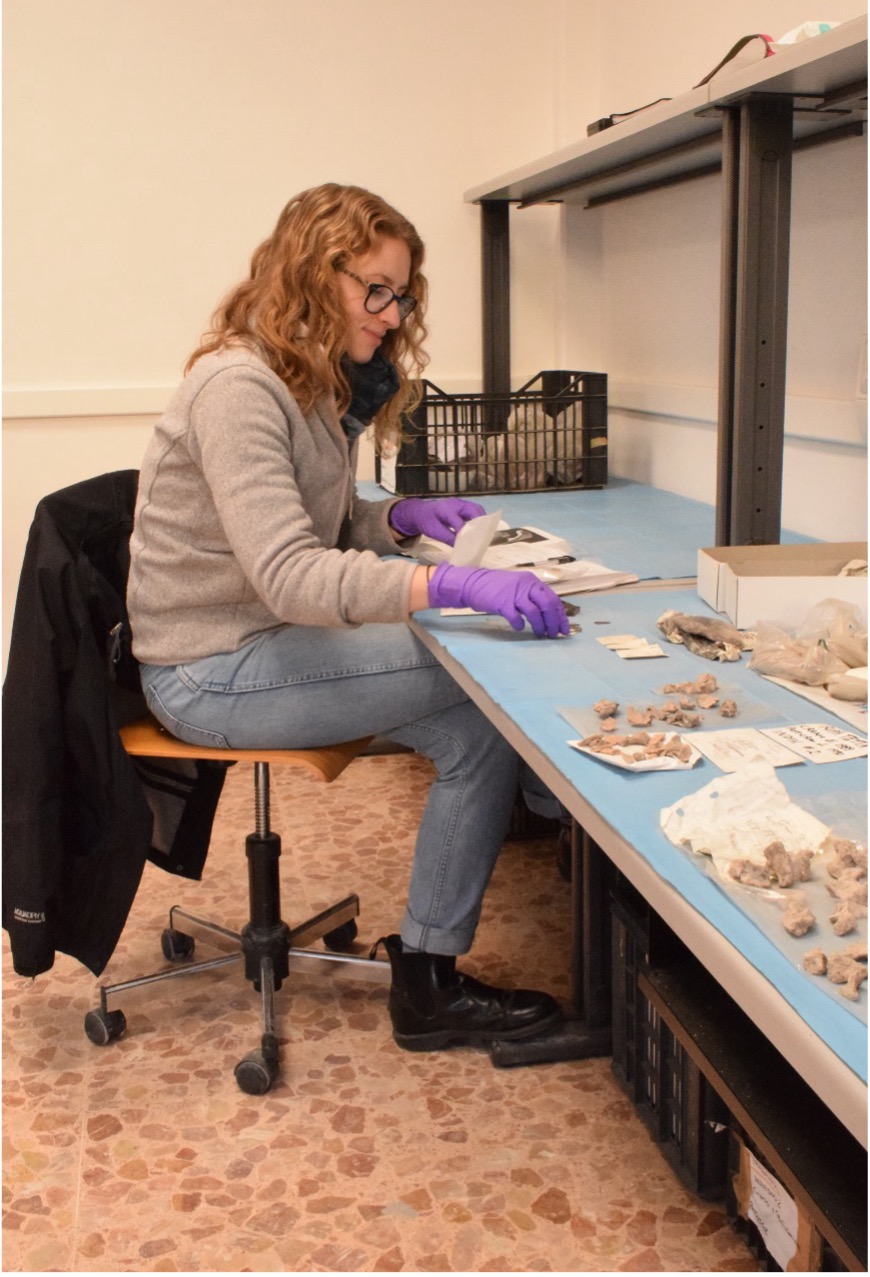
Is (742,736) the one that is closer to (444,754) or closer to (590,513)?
(444,754)

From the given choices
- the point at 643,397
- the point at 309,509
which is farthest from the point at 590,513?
the point at 309,509

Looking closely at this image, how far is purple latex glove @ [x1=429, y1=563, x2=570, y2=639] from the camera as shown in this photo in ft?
5.04

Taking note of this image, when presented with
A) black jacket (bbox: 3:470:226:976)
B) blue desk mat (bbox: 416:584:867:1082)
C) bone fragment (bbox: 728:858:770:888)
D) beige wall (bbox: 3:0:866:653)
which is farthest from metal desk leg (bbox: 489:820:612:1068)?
beige wall (bbox: 3:0:866:653)

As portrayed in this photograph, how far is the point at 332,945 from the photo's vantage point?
7.31 ft

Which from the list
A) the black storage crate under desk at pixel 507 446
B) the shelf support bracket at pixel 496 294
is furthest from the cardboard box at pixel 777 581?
the shelf support bracket at pixel 496 294

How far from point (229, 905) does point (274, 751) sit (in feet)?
2.30

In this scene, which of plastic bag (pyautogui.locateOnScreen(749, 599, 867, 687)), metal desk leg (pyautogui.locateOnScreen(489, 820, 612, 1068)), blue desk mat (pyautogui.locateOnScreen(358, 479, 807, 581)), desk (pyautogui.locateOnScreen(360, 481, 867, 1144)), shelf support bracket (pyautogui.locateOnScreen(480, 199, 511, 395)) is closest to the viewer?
desk (pyautogui.locateOnScreen(360, 481, 867, 1144))

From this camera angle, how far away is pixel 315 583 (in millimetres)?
1580

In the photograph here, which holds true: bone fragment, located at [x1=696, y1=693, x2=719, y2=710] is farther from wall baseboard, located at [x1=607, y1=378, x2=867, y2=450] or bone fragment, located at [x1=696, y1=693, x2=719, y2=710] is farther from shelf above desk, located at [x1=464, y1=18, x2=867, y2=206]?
wall baseboard, located at [x1=607, y1=378, x2=867, y2=450]

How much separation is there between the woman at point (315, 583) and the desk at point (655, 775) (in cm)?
12

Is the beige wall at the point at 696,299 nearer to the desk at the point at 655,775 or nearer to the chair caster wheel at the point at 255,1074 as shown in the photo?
the desk at the point at 655,775

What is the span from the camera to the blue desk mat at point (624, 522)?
1998mm

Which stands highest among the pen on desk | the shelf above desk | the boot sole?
the shelf above desk

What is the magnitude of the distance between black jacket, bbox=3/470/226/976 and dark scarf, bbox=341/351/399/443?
38cm
